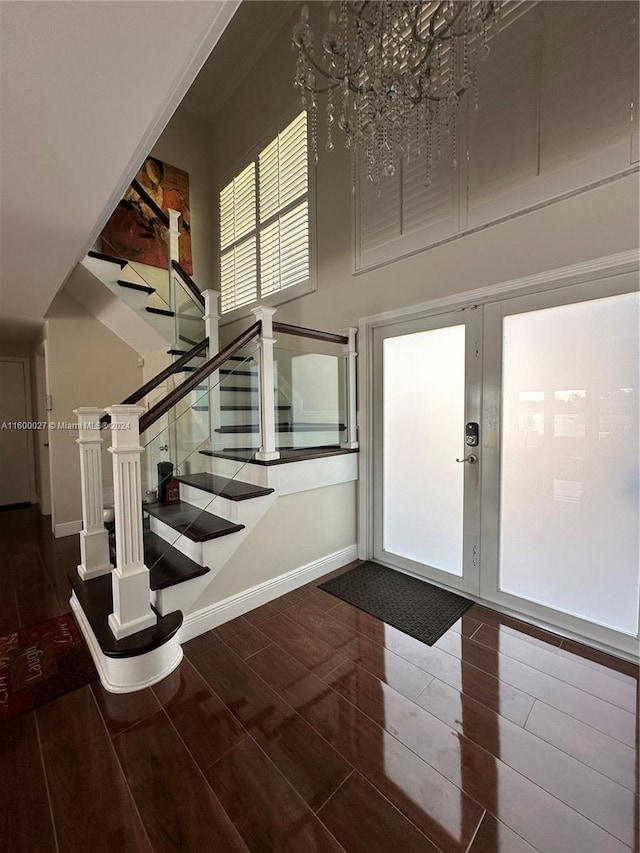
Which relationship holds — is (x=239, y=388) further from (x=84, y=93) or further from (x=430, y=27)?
(x=430, y=27)

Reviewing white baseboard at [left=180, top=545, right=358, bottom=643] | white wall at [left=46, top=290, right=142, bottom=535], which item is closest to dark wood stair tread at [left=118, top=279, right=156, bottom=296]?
white wall at [left=46, top=290, right=142, bottom=535]

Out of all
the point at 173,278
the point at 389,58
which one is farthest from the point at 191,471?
the point at 389,58

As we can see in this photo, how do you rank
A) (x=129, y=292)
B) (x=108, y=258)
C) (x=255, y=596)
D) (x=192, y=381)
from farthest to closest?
(x=129, y=292)
(x=108, y=258)
(x=255, y=596)
(x=192, y=381)

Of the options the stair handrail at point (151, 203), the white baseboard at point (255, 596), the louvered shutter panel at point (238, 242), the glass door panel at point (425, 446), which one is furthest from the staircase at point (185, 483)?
the stair handrail at point (151, 203)

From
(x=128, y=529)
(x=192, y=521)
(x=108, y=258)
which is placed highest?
(x=108, y=258)

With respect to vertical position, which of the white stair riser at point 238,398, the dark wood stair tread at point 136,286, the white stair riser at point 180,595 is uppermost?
the dark wood stair tread at point 136,286

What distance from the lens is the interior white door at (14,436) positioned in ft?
16.5

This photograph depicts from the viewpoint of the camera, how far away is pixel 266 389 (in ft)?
8.45

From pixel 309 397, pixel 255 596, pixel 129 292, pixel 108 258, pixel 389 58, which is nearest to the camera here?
pixel 389 58

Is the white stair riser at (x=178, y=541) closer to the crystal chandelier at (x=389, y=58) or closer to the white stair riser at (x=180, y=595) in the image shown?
the white stair riser at (x=180, y=595)

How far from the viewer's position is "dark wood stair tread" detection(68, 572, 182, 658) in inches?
68.6

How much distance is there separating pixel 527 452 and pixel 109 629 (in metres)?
2.66

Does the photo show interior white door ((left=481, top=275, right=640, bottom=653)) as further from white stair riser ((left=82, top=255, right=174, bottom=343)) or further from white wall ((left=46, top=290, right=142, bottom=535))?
white wall ((left=46, top=290, right=142, bottom=535))

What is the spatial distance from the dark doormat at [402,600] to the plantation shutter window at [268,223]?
290 cm
